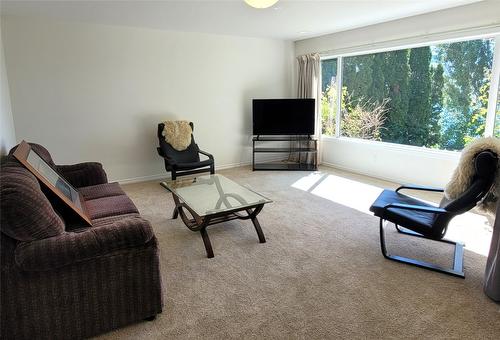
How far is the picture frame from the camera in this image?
213cm

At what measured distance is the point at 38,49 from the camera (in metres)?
4.17

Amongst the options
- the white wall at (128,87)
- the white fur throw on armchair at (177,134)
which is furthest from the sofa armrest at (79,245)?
the white wall at (128,87)

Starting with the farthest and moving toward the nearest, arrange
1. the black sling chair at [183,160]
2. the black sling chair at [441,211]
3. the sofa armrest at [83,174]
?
the black sling chair at [183,160] → the sofa armrest at [83,174] → the black sling chair at [441,211]

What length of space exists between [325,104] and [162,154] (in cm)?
319

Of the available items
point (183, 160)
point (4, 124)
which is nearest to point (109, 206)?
point (4, 124)

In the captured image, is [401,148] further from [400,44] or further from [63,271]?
[63,271]

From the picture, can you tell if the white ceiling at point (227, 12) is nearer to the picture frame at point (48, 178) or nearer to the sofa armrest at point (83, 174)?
the sofa armrest at point (83, 174)

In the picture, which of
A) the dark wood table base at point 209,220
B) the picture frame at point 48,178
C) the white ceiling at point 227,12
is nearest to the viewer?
the picture frame at point 48,178

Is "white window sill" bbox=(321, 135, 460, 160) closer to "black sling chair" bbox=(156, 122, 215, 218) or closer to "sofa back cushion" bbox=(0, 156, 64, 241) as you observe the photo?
"black sling chair" bbox=(156, 122, 215, 218)

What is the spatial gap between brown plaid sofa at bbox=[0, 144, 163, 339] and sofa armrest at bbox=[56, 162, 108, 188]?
112cm

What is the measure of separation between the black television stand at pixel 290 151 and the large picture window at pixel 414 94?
0.54 m

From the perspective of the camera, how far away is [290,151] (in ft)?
19.2

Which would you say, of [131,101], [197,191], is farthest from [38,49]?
[197,191]

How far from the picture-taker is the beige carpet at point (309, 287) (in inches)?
74.7
